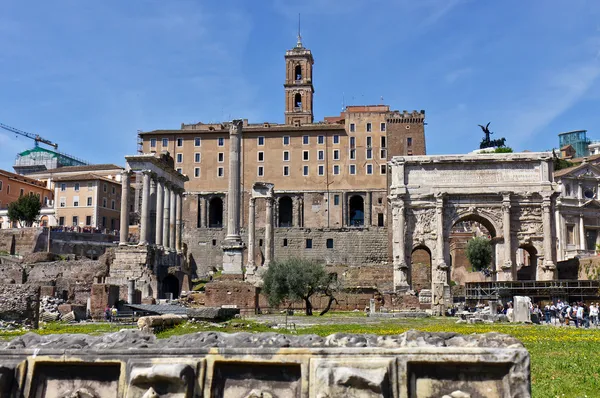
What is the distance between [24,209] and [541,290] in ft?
200

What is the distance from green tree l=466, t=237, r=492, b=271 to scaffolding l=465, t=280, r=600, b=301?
2529cm

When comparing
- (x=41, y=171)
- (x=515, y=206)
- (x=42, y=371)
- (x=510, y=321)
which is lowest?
(x=510, y=321)

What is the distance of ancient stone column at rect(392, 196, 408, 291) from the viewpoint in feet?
145

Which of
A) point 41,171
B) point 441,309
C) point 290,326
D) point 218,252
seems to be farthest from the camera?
point 41,171

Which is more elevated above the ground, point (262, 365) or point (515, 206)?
point (515, 206)

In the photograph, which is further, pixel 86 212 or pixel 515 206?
pixel 86 212

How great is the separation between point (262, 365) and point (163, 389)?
60 cm

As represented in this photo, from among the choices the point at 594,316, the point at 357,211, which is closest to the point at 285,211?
the point at 357,211

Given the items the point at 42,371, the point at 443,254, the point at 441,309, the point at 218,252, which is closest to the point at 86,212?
the point at 218,252

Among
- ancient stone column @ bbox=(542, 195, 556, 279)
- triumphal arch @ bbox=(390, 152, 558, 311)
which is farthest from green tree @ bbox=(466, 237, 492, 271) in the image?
ancient stone column @ bbox=(542, 195, 556, 279)

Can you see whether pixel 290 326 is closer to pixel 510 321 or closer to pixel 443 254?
pixel 510 321

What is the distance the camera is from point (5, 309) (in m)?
19.6

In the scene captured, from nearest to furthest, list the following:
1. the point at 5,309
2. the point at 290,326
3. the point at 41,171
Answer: the point at 5,309
the point at 290,326
the point at 41,171

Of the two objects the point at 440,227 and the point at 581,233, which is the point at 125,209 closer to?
the point at 440,227
